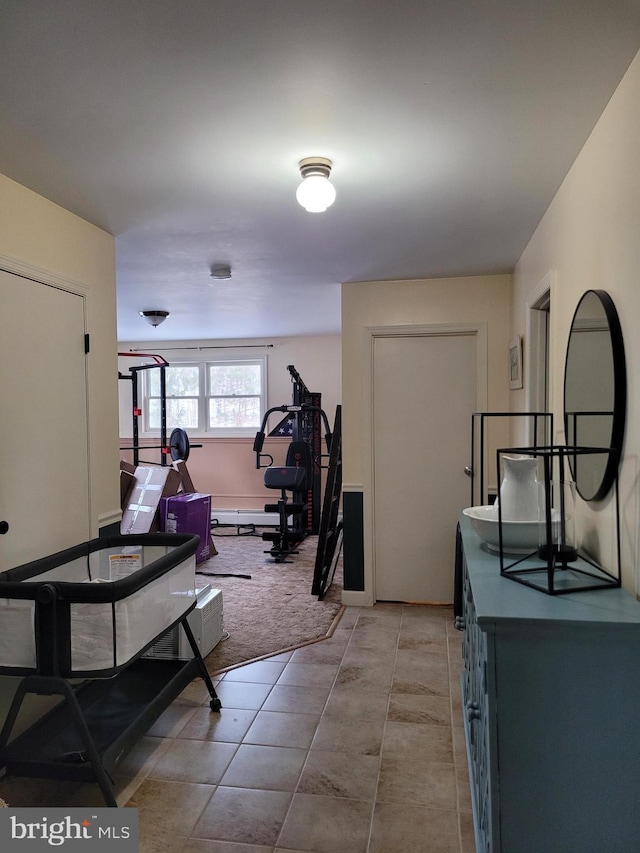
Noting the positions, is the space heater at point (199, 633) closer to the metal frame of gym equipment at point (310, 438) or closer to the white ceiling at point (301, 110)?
the white ceiling at point (301, 110)

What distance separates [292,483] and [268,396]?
5.92 feet

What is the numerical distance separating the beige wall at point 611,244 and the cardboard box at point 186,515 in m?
3.71

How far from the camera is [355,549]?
425 centimetres

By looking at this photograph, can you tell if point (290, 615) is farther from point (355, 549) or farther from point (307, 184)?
point (307, 184)

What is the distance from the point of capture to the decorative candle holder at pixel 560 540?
1606 mm

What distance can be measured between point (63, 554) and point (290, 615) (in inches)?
78.2

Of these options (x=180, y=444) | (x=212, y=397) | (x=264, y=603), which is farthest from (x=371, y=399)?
(x=212, y=397)

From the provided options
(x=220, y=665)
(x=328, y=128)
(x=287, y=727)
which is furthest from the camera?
(x=220, y=665)

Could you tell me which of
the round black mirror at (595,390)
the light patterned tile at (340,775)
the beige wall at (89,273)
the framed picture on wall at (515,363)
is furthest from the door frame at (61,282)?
the framed picture on wall at (515,363)

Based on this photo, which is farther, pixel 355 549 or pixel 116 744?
pixel 355 549

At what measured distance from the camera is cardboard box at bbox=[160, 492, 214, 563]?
5359 millimetres

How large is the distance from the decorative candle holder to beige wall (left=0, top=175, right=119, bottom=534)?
1.91m

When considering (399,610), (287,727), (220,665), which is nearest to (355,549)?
(399,610)

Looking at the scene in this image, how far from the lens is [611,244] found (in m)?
1.74
